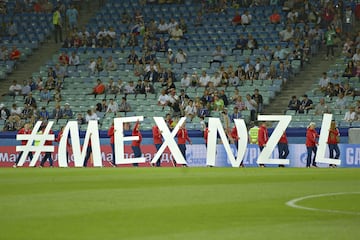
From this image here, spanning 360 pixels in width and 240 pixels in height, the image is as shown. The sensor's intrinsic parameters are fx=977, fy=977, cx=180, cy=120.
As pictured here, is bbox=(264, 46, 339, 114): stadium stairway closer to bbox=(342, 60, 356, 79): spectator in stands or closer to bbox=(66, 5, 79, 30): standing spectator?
bbox=(342, 60, 356, 79): spectator in stands

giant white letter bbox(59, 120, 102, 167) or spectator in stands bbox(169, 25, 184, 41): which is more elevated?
spectator in stands bbox(169, 25, 184, 41)

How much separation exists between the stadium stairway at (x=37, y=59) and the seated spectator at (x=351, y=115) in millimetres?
17483

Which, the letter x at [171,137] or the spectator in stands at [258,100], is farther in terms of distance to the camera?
the spectator in stands at [258,100]

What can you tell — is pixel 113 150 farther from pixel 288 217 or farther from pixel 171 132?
pixel 288 217

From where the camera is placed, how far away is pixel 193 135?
37.8m

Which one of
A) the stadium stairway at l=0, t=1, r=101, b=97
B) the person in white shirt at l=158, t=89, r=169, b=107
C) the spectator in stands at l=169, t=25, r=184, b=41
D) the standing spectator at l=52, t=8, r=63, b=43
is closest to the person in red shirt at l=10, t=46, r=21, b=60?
the stadium stairway at l=0, t=1, r=101, b=97

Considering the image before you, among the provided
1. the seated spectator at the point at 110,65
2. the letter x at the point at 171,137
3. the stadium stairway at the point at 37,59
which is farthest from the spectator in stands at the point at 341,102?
the stadium stairway at the point at 37,59

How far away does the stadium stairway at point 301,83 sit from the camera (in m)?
40.5

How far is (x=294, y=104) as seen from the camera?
127 feet

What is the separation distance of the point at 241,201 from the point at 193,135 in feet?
66.8

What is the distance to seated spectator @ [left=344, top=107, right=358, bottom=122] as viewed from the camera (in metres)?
36.4

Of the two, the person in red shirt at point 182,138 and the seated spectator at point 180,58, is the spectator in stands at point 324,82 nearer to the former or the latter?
the person in red shirt at point 182,138

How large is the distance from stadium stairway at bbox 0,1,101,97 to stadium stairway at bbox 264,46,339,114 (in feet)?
43.3

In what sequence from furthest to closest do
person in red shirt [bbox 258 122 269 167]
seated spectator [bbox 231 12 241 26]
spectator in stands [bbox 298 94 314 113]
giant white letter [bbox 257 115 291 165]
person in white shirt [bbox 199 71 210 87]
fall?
seated spectator [bbox 231 12 241 26] < person in white shirt [bbox 199 71 210 87] < spectator in stands [bbox 298 94 314 113] < person in red shirt [bbox 258 122 269 167] < giant white letter [bbox 257 115 291 165]
